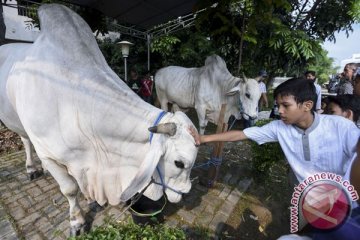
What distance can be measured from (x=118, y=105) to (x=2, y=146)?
3896 millimetres

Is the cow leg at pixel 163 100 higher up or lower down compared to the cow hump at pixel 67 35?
→ lower down

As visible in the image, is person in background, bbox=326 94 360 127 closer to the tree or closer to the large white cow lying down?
the large white cow lying down

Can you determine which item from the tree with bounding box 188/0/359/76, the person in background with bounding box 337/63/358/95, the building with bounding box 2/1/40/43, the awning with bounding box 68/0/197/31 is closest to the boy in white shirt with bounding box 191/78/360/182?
the person in background with bounding box 337/63/358/95

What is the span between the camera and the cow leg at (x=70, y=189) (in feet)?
7.78

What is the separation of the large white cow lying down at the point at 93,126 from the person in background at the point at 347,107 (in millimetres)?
1608

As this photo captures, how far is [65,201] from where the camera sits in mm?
3076

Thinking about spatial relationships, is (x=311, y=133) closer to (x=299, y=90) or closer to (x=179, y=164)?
(x=299, y=90)

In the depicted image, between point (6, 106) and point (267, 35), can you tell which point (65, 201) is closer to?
point (6, 106)

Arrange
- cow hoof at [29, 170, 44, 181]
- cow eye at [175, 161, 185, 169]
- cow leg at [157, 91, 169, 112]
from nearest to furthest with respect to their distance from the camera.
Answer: cow eye at [175, 161, 185, 169] → cow hoof at [29, 170, 44, 181] → cow leg at [157, 91, 169, 112]

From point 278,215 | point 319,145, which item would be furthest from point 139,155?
point 278,215

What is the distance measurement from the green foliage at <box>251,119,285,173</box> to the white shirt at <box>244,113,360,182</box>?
5.23 ft

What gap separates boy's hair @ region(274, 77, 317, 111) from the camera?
5.98 feet

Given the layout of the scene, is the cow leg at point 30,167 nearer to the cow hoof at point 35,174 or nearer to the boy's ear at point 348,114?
the cow hoof at point 35,174

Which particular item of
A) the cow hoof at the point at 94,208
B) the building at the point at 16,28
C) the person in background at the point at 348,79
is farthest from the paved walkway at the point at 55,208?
the building at the point at 16,28
